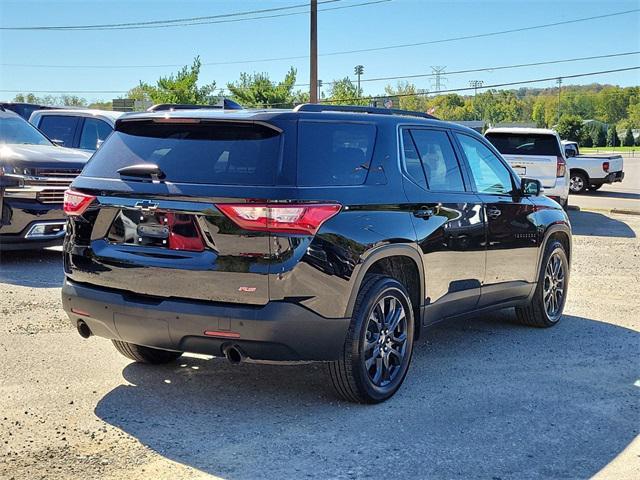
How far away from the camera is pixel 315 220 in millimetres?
4383

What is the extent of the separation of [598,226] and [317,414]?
12.3 meters

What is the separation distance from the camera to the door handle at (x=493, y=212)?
6.18 metres

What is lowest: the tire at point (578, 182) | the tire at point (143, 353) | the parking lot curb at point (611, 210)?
the parking lot curb at point (611, 210)

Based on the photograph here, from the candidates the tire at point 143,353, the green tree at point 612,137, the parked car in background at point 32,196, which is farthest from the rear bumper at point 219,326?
the green tree at point 612,137

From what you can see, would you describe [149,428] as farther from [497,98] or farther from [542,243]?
[497,98]

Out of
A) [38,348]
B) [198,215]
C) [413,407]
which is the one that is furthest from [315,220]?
[38,348]

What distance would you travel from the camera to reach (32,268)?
9.59 metres

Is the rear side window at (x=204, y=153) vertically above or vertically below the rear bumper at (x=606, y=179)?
above

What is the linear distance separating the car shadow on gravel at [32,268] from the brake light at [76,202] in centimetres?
375

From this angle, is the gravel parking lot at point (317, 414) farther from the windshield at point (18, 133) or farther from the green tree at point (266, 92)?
the green tree at point (266, 92)

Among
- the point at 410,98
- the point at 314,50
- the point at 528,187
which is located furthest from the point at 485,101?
the point at 528,187

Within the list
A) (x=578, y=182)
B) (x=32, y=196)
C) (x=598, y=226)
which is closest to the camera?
(x=32, y=196)

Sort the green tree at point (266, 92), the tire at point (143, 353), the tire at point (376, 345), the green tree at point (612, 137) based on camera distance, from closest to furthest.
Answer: the tire at point (376, 345) → the tire at point (143, 353) → the green tree at point (266, 92) → the green tree at point (612, 137)

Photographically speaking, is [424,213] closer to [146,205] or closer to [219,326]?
[219,326]
